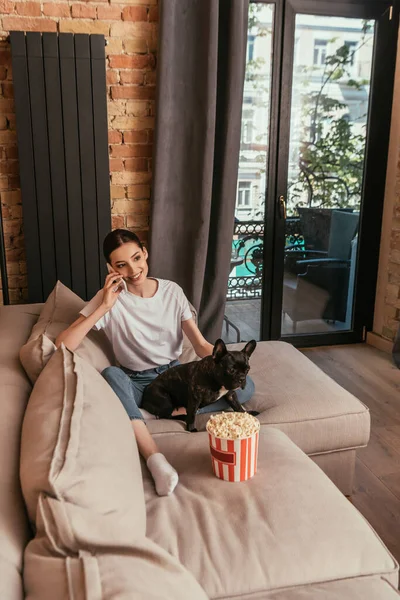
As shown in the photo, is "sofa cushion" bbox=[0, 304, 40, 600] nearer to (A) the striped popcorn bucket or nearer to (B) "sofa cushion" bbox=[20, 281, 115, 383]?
(B) "sofa cushion" bbox=[20, 281, 115, 383]

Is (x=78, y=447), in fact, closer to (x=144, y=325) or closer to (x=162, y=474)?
(x=162, y=474)

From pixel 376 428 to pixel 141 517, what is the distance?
1737 millimetres

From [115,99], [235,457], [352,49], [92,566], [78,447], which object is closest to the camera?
[92,566]

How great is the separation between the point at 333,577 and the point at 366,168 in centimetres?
279

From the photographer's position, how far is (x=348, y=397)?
194 centimetres

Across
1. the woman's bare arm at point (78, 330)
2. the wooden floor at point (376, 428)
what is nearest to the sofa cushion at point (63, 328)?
the woman's bare arm at point (78, 330)

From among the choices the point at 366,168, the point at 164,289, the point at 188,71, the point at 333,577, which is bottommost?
the point at 333,577

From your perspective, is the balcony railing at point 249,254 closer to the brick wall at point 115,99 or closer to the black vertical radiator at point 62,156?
the brick wall at point 115,99

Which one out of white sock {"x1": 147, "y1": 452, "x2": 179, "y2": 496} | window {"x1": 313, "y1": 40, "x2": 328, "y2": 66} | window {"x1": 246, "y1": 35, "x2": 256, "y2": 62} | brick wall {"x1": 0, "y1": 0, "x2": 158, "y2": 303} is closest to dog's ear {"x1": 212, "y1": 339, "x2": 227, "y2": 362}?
white sock {"x1": 147, "y1": 452, "x2": 179, "y2": 496}

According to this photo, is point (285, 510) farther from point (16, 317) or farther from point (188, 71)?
point (188, 71)

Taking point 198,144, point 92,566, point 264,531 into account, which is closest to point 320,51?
point 198,144

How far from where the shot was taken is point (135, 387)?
1905 millimetres

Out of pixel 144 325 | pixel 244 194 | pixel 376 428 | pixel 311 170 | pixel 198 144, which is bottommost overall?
pixel 376 428

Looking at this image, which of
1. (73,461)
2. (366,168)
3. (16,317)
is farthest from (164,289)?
(366,168)
